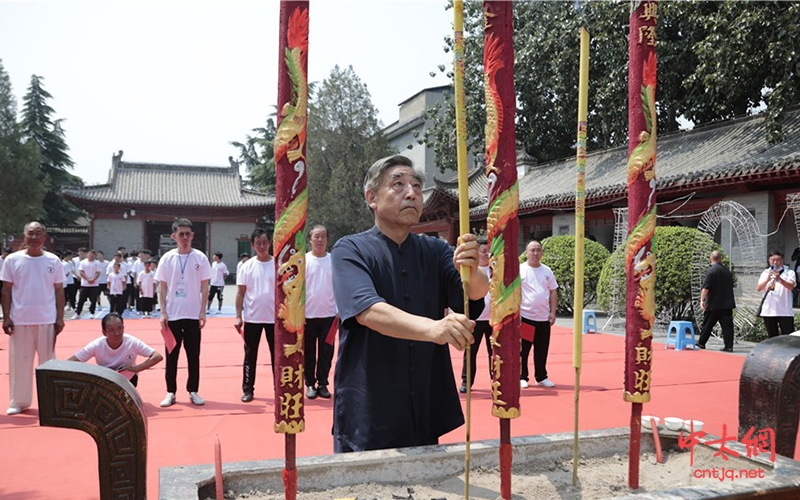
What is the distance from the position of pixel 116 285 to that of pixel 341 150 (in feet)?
47.3

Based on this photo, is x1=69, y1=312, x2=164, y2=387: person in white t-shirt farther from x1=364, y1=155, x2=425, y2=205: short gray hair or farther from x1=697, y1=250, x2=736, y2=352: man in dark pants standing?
x1=697, y1=250, x2=736, y2=352: man in dark pants standing

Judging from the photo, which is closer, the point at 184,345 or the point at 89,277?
the point at 184,345

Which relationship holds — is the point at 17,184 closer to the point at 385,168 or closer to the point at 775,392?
the point at 385,168

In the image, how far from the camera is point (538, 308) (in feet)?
21.3

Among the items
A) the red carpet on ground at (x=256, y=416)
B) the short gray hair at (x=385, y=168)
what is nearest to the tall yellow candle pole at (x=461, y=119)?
the short gray hair at (x=385, y=168)

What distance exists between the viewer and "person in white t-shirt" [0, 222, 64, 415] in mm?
5168

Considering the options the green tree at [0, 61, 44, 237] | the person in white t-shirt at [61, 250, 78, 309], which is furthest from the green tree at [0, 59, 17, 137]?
the person in white t-shirt at [61, 250, 78, 309]

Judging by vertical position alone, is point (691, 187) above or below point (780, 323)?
above

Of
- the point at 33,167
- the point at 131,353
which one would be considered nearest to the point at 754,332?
the point at 131,353

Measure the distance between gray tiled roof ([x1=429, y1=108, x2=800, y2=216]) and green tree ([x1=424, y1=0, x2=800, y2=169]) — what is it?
0.79 m

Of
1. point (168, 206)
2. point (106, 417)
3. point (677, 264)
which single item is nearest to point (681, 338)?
point (677, 264)

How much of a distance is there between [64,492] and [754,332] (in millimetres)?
10288

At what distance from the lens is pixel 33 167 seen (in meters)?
19.1

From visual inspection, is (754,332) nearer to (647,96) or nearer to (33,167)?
(647,96)
